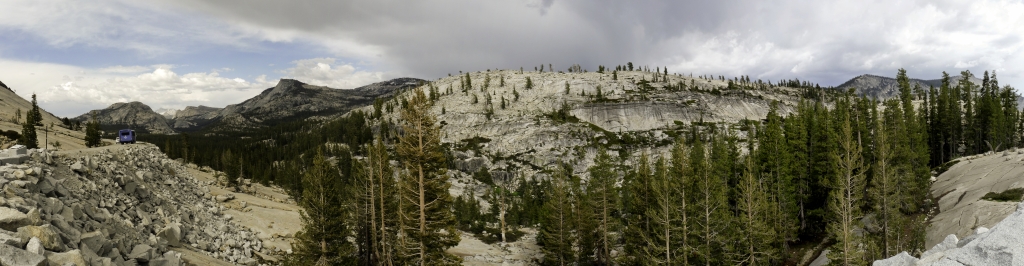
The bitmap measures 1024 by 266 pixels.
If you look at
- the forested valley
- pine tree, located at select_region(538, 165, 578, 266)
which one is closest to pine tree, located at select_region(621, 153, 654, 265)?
the forested valley

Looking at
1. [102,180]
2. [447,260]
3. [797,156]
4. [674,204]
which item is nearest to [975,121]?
[797,156]

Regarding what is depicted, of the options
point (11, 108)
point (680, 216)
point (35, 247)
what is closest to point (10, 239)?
point (35, 247)

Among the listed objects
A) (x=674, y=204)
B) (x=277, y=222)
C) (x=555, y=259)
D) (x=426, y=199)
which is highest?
(x=426, y=199)

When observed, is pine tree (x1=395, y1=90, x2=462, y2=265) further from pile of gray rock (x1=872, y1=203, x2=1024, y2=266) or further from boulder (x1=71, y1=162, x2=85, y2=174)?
pile of gray rock (x1=872, y1=203, x2=1024, y2=266)

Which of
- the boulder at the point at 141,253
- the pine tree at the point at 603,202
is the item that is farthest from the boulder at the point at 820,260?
the boulder at the point at 141,253

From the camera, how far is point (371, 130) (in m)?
200

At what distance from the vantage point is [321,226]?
32.2 metres

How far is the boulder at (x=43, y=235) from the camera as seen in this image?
1223 cm

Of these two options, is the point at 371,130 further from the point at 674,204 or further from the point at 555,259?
the point at 674,204

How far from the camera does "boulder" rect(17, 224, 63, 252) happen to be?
1223 centimetres

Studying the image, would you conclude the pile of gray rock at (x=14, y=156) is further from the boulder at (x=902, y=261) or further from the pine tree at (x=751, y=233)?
the pine tree at (x=751, y=233)

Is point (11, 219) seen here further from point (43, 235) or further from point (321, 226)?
point (321, 226)

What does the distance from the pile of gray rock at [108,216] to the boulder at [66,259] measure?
0.02m

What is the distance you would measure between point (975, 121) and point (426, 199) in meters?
109
